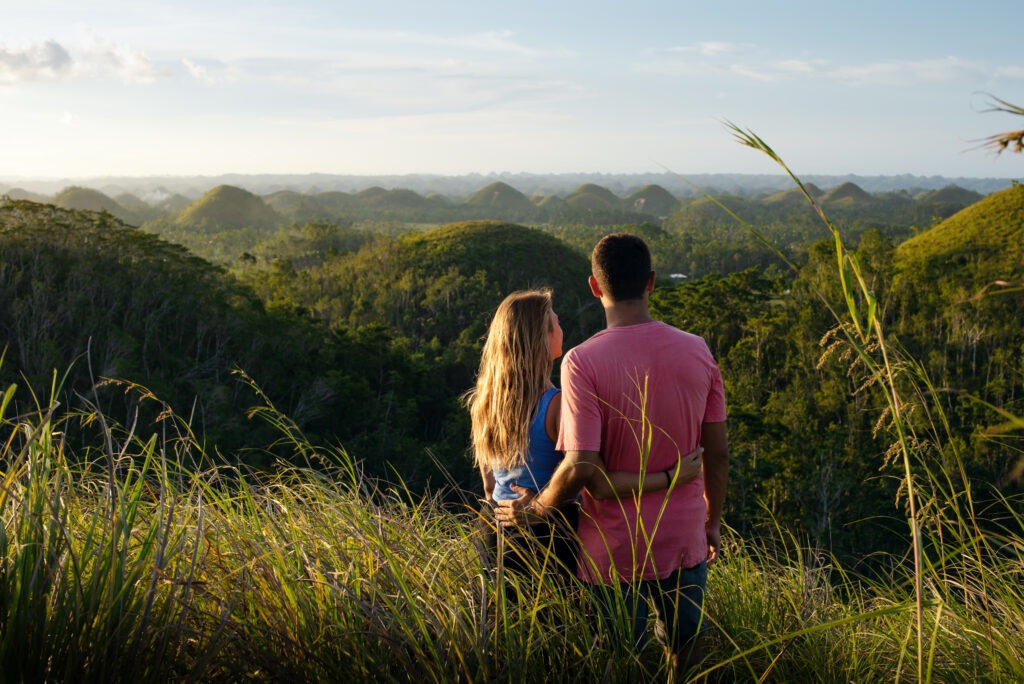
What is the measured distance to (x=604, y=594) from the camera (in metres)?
1.69

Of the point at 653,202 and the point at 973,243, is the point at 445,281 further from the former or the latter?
the point at 653,202

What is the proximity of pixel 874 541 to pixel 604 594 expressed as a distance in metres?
21.0

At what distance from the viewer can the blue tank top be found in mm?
2018

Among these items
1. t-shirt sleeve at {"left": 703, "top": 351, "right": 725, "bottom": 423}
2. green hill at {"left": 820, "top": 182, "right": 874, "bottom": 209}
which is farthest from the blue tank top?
green hill at {"left": 820, "top": 182, "right": 874, "bottom": 209}

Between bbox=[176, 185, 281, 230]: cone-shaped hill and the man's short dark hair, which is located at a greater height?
the man's short dark hair

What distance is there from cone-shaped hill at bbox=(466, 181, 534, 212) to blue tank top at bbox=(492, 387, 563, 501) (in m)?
147

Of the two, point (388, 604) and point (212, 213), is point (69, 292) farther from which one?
point (212, 213)

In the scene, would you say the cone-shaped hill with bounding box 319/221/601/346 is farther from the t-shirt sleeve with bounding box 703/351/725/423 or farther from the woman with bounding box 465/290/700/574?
the t-shirt sleeve with bounding box 703/351/725/423

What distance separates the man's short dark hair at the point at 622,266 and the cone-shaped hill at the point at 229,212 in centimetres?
11215

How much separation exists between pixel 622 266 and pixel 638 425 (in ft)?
1.23

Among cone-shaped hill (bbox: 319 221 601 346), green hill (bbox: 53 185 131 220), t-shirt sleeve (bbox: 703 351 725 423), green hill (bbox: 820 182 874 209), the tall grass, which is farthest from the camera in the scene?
green hill (bbox: 820 182 874 209)

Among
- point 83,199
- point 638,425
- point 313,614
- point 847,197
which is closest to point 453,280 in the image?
point 638,425

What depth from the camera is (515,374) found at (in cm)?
201

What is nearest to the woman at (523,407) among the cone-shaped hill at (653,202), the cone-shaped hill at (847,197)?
the cone-shaped hill at (847,197)
